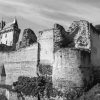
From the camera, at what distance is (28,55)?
2625cm

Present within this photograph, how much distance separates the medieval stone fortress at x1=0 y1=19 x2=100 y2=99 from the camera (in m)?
20.0

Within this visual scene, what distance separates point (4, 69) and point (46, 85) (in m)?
9.92

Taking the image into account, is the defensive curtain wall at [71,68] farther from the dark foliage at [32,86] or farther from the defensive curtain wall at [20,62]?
the defensive curtain wall at [20,62]

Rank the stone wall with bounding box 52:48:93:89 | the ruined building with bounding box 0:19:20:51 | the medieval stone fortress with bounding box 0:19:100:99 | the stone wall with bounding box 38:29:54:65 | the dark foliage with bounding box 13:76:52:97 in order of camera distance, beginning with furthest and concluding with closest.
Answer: the ruined building with bounding box 0:19:20:51 < the stone wall with bounding box 38:29:54:65 < the dark foliage with bounding box 13:76:52:97 < the medieval stone fortress with bounding box 0:19:100:99 < the stone wall with bounding box 52:48:93:89

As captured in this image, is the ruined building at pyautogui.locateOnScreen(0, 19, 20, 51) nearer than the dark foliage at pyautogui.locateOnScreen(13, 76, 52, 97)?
No

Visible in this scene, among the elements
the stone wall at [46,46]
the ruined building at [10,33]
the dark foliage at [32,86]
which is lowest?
the dark foliage at [32,86]

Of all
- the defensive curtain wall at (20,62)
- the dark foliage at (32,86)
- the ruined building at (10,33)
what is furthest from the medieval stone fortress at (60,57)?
the ruined building at (10,33)

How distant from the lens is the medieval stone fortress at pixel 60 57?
2003cm

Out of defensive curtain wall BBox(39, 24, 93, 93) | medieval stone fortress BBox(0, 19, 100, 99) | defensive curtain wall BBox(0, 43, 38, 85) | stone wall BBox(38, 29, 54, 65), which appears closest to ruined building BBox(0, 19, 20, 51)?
medieval stone fortress BBox(0, 19, 100, 99)

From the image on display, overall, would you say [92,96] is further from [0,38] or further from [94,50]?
[0,38]

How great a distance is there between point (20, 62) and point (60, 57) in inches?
323

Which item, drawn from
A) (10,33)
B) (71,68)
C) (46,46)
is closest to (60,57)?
(71,68)

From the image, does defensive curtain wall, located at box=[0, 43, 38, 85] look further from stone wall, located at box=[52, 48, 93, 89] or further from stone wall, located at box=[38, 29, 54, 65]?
stone wall, located at box=[52, 48, 93, 89]

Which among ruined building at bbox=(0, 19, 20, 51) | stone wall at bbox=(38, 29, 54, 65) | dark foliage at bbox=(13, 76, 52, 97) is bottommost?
dark foliage at bbox=(13, 76, 52, 97)
